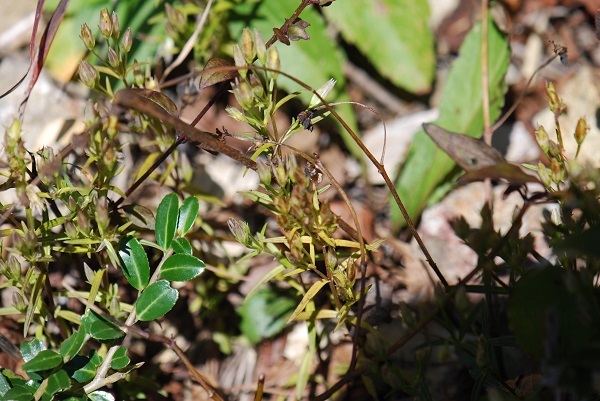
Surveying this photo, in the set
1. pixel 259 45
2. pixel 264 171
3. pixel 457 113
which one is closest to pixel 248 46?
pixel 259 45

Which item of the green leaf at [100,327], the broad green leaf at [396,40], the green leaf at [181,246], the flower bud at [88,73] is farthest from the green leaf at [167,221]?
the broad green leaf at [396,40]

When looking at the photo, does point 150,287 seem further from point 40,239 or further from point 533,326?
point 533,326

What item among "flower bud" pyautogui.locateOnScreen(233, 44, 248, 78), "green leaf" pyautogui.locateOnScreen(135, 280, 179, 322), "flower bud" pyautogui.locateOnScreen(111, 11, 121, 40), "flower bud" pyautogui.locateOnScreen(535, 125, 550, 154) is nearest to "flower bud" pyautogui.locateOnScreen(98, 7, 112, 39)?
"flower bud" pyautogui.locateOnScreen(111, 11, 121, 40)

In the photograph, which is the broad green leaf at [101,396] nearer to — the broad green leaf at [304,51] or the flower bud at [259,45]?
the flower bud at [259,45]

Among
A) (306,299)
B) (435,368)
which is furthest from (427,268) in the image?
(306,299)

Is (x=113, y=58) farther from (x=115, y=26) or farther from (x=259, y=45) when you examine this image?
(x=259, y=45)

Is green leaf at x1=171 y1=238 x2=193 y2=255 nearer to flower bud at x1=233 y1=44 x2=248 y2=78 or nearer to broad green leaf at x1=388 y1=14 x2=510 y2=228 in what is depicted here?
flower bud at x1=233 y1=44 x2=248 y2=78
